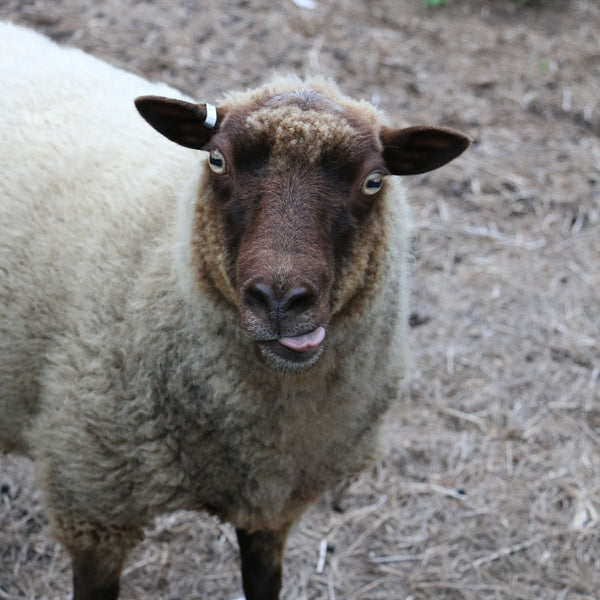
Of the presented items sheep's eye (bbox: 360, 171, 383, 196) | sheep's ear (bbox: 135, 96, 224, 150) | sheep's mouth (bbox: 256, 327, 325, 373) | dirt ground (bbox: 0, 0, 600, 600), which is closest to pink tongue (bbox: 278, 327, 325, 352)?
sheep's mouth (bbox: 256, 327, 325, 373)

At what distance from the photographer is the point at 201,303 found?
8.43ft

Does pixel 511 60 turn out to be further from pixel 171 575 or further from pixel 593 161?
pixel 171 575

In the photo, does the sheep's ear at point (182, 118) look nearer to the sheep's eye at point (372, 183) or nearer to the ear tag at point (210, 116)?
the ear tag at point (210, 116)

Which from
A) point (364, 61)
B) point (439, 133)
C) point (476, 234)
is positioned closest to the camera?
point (439, 133)

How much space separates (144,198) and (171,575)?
6.45 ft

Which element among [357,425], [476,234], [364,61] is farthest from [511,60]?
[357,425]

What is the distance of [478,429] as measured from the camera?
14.6ft

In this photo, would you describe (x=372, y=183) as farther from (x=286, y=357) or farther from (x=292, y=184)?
(x=286, y=357)

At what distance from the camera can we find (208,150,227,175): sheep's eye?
2.41 m

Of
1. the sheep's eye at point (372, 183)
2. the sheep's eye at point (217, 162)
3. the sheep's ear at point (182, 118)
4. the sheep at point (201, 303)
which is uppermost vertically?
the sheep's ear at point (182, 118)

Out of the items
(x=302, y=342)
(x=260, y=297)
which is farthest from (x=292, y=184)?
(x=302, y=342)

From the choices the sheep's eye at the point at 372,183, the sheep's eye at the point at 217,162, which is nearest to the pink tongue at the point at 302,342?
the sheep's eye at the point at 372,183

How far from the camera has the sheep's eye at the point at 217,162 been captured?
2412mm

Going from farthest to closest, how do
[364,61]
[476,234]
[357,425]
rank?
[364,61] → [476,234] → [357,425]
